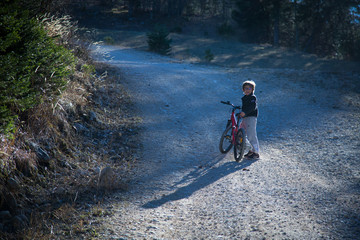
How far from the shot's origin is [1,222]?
3422mm

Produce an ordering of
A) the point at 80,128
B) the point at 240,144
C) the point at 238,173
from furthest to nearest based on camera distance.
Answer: the point at 80,128 < the point at 240,144 < the point at 238,173

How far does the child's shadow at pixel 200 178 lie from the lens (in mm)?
4449

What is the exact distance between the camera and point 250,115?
6391mm

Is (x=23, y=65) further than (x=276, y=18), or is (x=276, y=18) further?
(x=276, y=18)

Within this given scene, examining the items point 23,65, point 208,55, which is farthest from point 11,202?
point 208,55

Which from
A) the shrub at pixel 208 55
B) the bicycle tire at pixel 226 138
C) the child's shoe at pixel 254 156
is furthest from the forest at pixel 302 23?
the bicycle tire at pixel 226 138

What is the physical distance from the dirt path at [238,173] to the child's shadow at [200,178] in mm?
17

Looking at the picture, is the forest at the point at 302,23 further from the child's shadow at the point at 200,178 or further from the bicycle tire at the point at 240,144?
the child's shadow at the point at 200,178

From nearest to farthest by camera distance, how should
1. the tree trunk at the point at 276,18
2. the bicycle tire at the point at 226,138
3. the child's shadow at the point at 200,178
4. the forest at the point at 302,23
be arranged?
the child's shadow at the point at 200,178 < the bicycle tire at the point at 226,138 < the forest at the point at 302,23 < the tree trunk at the point at 276,18

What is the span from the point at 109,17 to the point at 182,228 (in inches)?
2001

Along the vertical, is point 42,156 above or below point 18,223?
above

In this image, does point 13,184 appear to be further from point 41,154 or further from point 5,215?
point 41,154

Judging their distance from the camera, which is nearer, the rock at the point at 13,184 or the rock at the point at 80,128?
the rock at the point at 13,184

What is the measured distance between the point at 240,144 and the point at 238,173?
0.78 m
